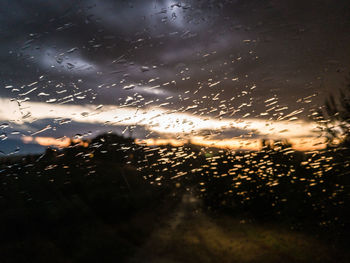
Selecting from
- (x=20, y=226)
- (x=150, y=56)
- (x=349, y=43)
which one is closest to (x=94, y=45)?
(x=150, y=56)

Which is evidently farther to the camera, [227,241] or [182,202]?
[227,241]

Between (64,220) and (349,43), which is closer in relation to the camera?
(349,43)

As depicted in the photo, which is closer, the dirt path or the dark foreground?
the dark foreground

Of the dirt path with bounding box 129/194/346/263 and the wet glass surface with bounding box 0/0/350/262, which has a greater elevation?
the wet glass surface with bounding box 0/0/350/262

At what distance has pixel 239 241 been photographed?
583 cm

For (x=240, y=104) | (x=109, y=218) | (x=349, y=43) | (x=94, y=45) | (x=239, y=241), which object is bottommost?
(x=239, y=241)

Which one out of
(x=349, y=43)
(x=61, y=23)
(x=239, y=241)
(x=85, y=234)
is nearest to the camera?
(x=61, y=23)

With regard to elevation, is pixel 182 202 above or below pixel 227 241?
above

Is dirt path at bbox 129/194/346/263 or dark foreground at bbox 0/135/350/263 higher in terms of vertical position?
dark foreground at bbox 0/135/350/263

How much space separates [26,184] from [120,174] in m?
1.31

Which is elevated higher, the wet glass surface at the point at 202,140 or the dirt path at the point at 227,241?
the wet glass surface at the point at 202,140

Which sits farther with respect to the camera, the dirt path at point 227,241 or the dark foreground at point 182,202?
the dirt path at point 227,241

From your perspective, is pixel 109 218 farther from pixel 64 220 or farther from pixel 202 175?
pixel 202 175

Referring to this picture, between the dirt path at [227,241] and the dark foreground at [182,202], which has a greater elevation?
the dark foreground at [182,202]
